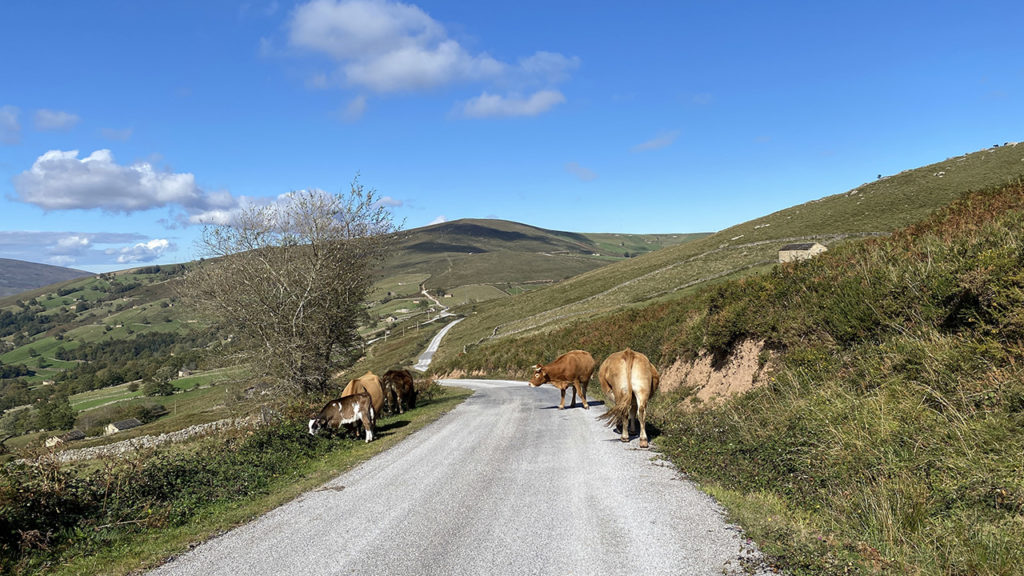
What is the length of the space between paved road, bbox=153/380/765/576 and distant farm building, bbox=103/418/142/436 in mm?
106564

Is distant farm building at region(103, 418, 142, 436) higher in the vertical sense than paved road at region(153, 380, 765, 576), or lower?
lower

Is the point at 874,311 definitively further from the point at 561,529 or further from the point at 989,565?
the point at 561,529

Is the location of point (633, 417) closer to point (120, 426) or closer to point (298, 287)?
point (298, 287)

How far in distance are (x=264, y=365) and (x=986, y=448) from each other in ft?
85.5

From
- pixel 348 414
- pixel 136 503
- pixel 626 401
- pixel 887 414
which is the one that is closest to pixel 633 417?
pixel 626 401

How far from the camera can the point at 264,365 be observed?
25.0 metres

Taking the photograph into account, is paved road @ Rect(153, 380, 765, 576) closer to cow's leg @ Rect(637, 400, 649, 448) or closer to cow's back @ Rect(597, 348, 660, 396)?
cow's leg @ Rect(637, 400, 649, 448)

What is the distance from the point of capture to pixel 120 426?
95.3 m

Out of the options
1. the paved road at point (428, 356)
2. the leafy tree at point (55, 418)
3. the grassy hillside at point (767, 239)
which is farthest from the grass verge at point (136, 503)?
the leafy tree at point (55, 418)

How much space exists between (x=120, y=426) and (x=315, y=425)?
107146 mm

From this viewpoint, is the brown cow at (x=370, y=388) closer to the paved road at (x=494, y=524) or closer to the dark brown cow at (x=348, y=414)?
the dark brown cow at (x=348, y=414)

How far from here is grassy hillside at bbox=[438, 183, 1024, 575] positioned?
18.3 feet

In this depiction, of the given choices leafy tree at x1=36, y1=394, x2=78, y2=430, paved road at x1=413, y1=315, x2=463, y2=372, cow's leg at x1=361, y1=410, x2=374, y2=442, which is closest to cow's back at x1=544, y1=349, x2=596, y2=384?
cow's leg at x1=361, y1=410, x2=374, y2=442

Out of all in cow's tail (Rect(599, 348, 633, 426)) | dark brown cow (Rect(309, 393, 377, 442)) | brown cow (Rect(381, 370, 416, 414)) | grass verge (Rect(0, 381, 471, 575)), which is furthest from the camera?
brown cow (Rect(381, 370, 416, 414))
